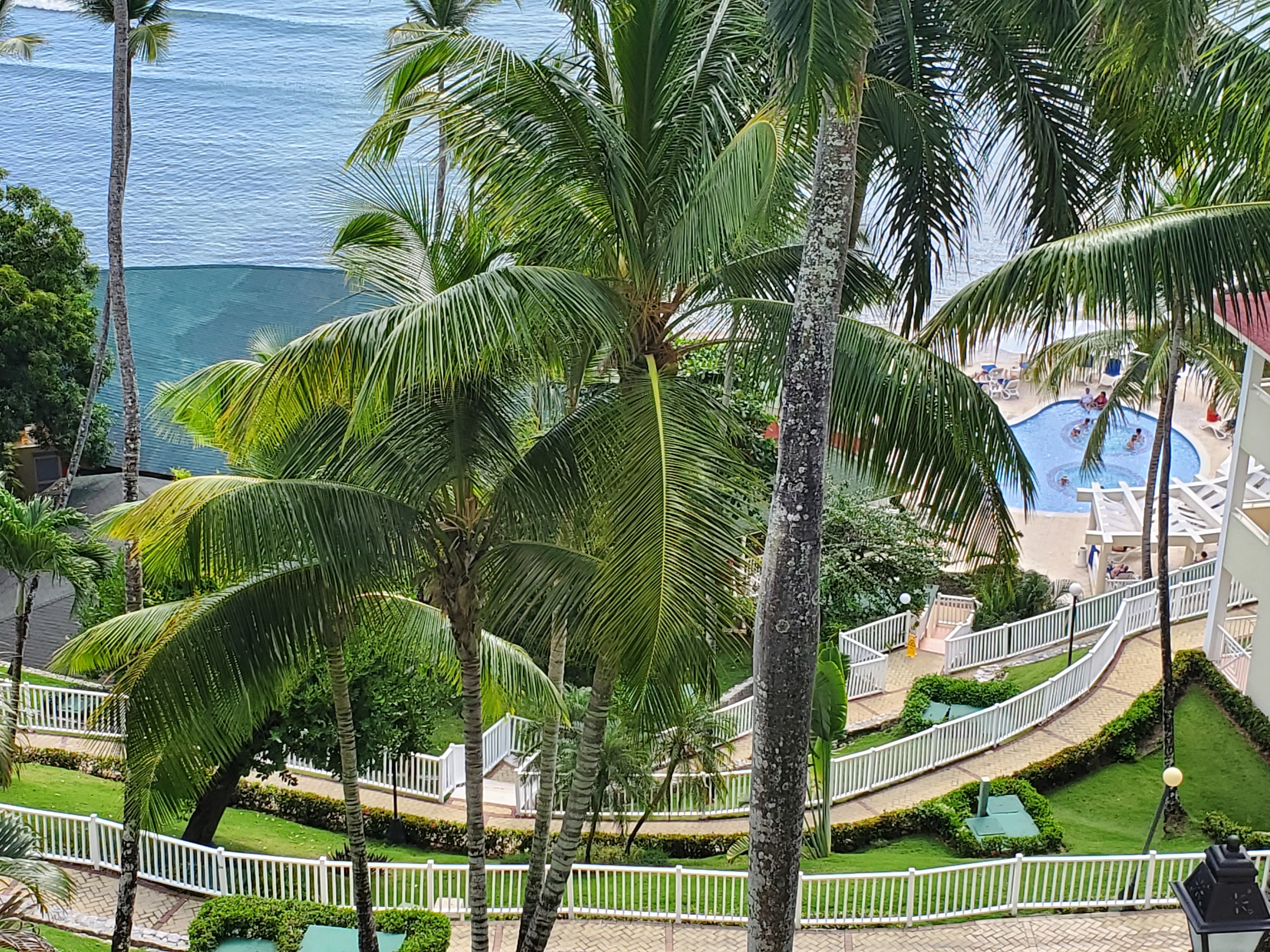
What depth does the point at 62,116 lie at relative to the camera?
5697cm

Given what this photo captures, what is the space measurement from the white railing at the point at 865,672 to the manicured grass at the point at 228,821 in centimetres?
779

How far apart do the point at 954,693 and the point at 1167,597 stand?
15.7 feet

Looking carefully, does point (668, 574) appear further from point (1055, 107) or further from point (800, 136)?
point (1055, 107)

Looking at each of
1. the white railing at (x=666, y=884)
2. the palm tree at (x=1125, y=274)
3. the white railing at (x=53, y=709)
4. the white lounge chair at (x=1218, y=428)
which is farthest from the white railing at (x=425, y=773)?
the white lounge chair at (x=1218, y=428)

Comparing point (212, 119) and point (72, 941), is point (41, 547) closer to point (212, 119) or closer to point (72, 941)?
point (72, 941)

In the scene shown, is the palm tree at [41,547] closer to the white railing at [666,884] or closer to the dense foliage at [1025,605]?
the white railing at [666,884]

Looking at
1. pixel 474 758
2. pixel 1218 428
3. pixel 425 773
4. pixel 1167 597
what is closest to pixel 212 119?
pixel 1218 428

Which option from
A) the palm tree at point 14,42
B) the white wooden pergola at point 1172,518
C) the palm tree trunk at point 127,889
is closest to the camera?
the palm tree trunk at point 127,889

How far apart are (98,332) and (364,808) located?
1562 cm

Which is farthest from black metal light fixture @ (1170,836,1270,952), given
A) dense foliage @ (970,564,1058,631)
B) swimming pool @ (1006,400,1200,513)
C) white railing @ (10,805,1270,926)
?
swimming pool @ (1006,400,1200,513)

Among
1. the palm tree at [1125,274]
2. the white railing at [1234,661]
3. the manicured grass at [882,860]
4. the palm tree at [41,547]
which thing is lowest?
the manicured grass at [882,860]

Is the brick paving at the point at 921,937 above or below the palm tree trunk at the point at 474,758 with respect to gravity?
below

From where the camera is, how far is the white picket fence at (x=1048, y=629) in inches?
850

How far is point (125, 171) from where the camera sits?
696 inches
